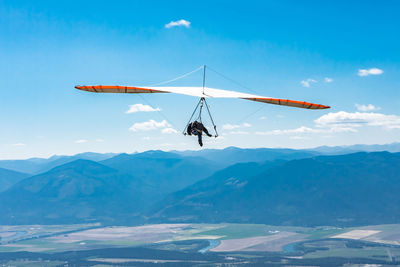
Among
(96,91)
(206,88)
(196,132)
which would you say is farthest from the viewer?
(206,88)

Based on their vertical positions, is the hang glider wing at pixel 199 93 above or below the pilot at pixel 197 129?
above

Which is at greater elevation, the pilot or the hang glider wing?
the hang glider wing

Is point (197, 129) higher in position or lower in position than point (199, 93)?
lower

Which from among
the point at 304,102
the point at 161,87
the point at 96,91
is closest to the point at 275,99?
the point at 304,102

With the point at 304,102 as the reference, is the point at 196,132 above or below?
below

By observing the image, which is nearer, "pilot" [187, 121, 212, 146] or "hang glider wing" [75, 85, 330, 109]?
"hang glider wing" [75, 85, 330, 109]

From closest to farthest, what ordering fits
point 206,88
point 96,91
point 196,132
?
point 96,91, point 196,132, point 206,88

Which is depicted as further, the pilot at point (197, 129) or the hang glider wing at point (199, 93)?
the pilot at point (197, 129)

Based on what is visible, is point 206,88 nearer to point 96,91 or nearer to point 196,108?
point 196,108

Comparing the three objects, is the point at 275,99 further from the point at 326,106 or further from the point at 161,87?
the point at 161,87

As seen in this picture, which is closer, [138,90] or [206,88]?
[138,90]
